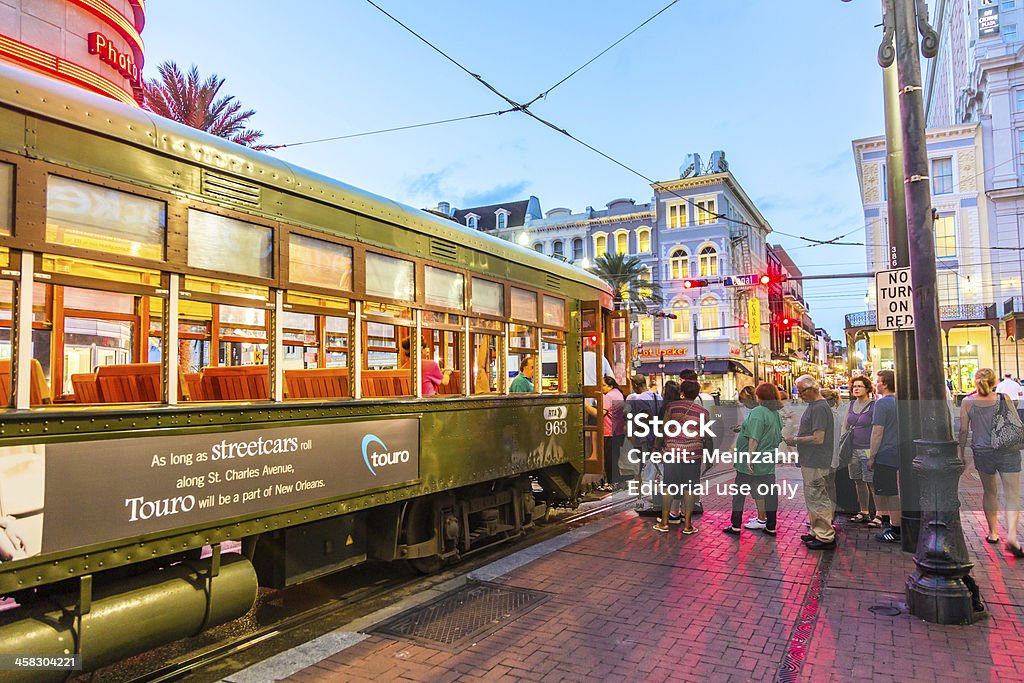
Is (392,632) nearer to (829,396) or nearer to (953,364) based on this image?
(829,396)

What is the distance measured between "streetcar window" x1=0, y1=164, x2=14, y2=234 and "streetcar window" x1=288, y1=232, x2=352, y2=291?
1717mm

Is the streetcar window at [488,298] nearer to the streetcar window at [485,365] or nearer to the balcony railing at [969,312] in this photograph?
the streetcar window at [485,365]

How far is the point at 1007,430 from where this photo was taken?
6.93 m

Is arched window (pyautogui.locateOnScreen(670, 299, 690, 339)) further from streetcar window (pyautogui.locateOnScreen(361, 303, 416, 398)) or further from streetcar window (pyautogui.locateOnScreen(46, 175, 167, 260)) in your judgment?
streetcar window (pyautogui.locateOnScreen(46, 175, 167, 260))

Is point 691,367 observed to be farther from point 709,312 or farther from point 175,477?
point 175,477

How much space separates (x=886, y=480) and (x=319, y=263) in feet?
22.7

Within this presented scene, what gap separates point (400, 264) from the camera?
19.6 ft

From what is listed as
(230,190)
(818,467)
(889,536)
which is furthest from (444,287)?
(889,536)

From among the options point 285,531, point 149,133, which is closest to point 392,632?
point 285,531

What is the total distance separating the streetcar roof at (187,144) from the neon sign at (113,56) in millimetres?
9661

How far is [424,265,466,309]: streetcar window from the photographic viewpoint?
247 inches

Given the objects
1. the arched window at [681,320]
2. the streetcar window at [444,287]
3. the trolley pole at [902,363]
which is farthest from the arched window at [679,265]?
the streetcar window at [444,287]

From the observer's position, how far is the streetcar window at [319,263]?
16.4ft

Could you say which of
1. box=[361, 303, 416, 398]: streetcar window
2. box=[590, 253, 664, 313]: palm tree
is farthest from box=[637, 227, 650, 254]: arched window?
box=[361, 303, 416, 398]: streetcar window
